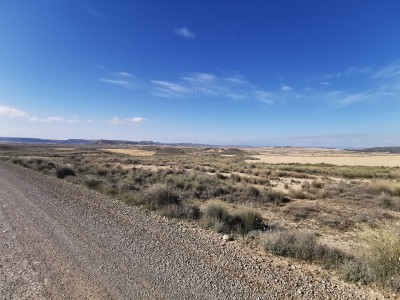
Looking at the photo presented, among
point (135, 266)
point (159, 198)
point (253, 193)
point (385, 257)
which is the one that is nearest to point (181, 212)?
point (159, 198)

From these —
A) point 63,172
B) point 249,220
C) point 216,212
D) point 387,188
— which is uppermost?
point 216,212

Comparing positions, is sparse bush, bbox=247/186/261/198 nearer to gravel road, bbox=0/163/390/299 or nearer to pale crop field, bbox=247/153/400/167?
gravel road, bbox=0/163/390/299

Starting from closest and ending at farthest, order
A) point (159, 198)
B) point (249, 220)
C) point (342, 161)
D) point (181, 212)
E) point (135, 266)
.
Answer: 1. point (135, 266)
2. point (249, 220)
3. point (181, 212)
4. point (159, 198)
5. point (342, 161)

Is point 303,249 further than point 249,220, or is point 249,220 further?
point 249,220

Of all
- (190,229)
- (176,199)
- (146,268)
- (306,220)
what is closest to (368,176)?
(306,220)

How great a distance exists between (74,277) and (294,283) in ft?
13.3

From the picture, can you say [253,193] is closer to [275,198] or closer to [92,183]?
[275,198]

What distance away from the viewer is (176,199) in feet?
45.4

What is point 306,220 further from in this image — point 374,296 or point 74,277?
point 74,277

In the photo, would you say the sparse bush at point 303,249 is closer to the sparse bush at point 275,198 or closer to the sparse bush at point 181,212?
the sparse bush at point 181,212

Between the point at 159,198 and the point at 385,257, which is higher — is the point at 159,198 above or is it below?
below

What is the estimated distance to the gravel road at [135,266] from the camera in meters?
5.15

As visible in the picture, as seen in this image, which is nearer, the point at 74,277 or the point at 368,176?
the point at 74,277

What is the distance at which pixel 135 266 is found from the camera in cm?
613
